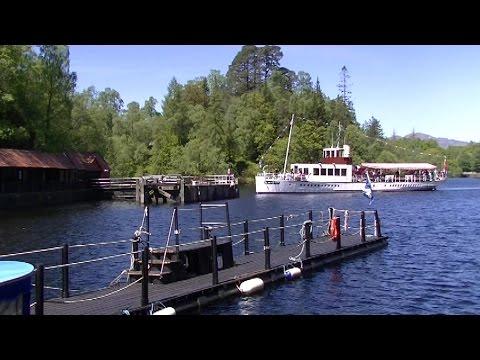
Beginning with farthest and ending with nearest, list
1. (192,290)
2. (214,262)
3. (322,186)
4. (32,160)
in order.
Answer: (322,186) → (32,160) → (214,262) → (192,290)

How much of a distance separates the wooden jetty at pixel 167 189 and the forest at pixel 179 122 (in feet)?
24.9

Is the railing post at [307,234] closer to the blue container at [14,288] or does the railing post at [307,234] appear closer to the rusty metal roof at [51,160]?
the blue container at [14,288]

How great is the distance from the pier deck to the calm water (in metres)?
0.47

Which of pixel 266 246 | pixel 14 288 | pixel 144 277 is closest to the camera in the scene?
pixel 14 288

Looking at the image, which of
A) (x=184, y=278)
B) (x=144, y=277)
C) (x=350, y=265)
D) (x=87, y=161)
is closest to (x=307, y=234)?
(x=350, y=265)

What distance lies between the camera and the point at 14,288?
8758mm

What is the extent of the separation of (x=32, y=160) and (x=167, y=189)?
1619 cm

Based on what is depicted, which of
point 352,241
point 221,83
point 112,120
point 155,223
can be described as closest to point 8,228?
point 155,223

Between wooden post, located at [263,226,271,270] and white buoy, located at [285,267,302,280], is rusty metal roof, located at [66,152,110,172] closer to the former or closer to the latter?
white buoy, located at [285,267,302,280]

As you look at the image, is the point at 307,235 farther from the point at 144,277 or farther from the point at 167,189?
the point at 167,189

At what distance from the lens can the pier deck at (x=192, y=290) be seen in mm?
14383

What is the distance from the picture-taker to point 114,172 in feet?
301
